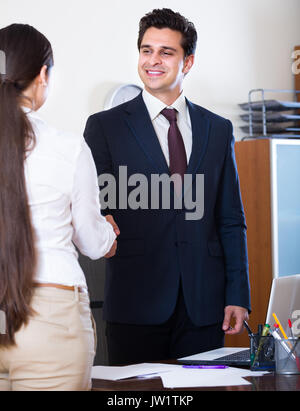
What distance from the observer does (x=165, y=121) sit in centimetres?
236

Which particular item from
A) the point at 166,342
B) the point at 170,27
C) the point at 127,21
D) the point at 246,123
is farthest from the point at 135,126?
the point at 246,123

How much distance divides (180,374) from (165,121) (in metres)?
0.97

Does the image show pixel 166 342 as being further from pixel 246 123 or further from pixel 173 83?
pixel 246 123

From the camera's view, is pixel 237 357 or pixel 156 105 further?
pixel 156 105

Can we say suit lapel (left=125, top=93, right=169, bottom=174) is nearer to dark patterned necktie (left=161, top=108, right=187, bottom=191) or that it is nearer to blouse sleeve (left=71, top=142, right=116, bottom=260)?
dark patterned necktie (left=161, top=108, right=187, bottom=191)

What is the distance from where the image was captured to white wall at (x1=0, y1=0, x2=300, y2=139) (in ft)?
12.3

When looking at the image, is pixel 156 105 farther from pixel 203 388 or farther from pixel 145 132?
pixel 203 388

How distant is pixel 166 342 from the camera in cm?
215

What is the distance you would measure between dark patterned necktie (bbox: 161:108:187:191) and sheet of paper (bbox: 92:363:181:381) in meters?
0.69

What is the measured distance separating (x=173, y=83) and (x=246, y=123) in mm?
2546

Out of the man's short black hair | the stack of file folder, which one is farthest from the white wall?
the man's short black hair

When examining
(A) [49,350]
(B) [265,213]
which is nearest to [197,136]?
(A) [49,350]

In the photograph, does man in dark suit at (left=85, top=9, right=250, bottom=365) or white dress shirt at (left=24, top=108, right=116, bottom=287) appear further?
man in dark suit at (left=85, top=9, right=250, bottom=365)

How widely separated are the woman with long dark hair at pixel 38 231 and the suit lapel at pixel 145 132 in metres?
0.83
